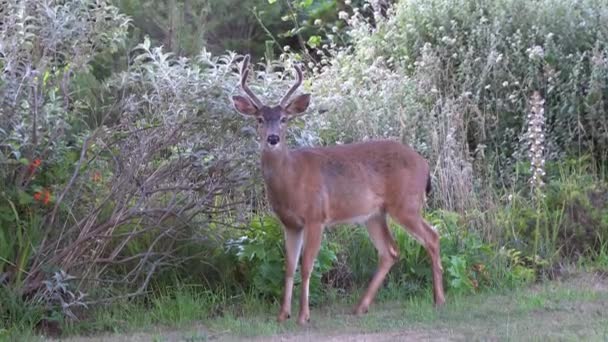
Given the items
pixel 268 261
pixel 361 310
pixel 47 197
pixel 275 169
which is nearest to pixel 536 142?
pixel 361 310

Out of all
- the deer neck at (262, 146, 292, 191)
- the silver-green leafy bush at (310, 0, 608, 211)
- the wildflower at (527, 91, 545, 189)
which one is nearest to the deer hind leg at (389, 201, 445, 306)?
the deer neck at (262, 146, 292, 191)

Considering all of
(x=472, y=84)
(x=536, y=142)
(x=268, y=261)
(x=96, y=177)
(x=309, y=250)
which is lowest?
(x=268, y=261)

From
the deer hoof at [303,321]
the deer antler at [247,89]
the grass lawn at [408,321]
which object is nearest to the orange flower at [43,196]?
the grass lawn at [408,321]

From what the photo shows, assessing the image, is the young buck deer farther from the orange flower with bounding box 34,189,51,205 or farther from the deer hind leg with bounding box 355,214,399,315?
the orange flower with bounding box 34,189,51,205

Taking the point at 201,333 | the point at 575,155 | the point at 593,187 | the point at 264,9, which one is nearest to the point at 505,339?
the point at 201,333

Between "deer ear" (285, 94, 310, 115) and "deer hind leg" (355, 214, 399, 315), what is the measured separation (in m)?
1.13

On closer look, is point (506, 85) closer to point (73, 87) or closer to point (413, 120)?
point (413, 120)

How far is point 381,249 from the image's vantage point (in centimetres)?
960

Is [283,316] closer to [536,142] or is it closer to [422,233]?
[422,233]

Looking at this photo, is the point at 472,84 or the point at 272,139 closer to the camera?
the point at 272,139

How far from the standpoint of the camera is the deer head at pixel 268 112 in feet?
29.0

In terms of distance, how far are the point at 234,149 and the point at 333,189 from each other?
0.89m

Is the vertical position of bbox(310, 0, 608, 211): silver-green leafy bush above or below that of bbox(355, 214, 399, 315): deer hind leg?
above

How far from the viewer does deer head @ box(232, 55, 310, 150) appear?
29.0 ft
